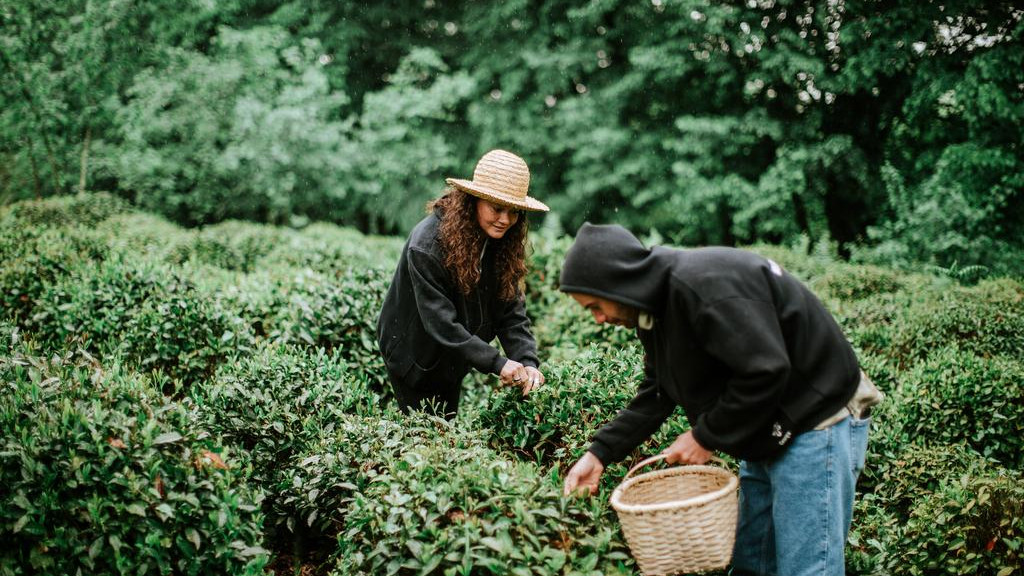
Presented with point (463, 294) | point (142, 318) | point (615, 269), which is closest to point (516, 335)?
point (463, 294)

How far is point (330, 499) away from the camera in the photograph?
3.34 metres

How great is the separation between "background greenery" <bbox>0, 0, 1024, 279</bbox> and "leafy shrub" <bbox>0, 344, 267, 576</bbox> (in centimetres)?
982

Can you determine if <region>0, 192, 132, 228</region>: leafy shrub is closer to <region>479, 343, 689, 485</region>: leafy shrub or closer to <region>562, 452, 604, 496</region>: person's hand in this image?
<region>479, 343, 689, 485</region>: leafy shrub

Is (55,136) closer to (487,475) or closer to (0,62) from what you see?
(0,62)

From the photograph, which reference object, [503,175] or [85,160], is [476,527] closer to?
[503,175]

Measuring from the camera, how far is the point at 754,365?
6.77 feet

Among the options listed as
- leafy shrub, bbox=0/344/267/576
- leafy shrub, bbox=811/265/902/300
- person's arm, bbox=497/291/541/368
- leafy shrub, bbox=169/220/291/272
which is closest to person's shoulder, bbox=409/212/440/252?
person's arm, bbox=497/291/541/368

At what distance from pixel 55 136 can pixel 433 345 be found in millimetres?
13713

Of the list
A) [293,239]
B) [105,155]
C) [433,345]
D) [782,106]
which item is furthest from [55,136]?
[782,106]

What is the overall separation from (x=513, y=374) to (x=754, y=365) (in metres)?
1.53

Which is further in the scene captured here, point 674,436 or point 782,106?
point 782,106

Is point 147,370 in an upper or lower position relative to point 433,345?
lower

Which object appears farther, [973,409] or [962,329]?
[962,329]

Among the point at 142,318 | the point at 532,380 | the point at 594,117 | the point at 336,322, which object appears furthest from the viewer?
the point at 594,117
